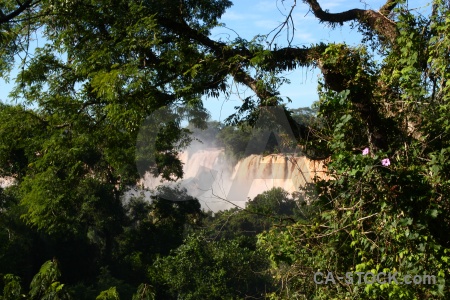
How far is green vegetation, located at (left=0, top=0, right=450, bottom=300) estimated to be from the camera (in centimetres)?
284

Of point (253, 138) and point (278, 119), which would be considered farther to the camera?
point (253, 138)

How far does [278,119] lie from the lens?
179 inches

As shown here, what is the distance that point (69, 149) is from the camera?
508 cm

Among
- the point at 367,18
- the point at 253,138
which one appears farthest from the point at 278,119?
the point at 253,138

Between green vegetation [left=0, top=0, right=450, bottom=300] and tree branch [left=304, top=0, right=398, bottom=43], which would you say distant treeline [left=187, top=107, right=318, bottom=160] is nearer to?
green vegetation [left=0, top=0, right=450, bottom=300]

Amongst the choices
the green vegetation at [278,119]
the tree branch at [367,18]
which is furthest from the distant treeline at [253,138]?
the tree branch at [367,18]

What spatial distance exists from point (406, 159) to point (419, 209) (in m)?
0.33

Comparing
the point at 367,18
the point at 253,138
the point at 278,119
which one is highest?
the point at 367,18

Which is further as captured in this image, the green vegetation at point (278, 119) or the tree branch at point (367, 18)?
the tree branch at point (367, 18)

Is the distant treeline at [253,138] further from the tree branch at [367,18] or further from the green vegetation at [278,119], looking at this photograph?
the tree branch at [367,18]

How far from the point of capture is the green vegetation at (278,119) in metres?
2.84

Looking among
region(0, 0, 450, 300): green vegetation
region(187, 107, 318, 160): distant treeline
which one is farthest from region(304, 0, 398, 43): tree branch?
region(187, 107, 318, 160): distant treeline

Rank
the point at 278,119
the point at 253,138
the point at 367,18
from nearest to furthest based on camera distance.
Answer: the point at 278,119, the point at 367,18, the point at 253,138

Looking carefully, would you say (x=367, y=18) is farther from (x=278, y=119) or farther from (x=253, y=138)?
(x=253, y=138)
